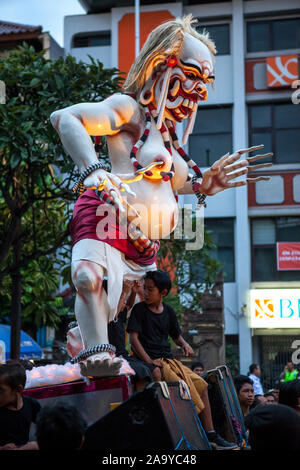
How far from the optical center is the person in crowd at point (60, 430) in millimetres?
2129

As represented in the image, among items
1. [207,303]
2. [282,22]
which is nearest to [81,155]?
[207,303]

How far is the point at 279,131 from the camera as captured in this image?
16609 mm

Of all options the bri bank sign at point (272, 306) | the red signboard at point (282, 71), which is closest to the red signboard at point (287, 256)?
the bri bank sign at point (272, 306)

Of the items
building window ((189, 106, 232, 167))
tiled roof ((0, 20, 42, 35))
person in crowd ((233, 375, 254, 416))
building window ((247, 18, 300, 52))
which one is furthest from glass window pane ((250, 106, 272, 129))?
person in crowd ((233, 375, 254, 416))

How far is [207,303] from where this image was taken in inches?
448

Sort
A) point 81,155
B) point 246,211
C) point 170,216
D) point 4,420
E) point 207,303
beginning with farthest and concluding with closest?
1. point 246,211
2. point 207,303
3. point 170,216
4. point 81,155
5. point 4,420

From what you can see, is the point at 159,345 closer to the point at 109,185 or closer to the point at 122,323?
the point at 122,323

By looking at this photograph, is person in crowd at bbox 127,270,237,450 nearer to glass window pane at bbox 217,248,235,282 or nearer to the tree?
the tree

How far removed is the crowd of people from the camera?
7.08 feet

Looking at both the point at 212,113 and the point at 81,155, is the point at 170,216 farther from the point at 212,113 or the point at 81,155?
the point at 212,113

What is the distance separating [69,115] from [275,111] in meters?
14.0

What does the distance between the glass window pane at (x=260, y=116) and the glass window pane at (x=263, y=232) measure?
242 centimetres

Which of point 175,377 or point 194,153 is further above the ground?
point 194,153

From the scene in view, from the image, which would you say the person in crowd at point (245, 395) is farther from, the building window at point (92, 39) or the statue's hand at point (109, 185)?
the building window at point (92, 39)
